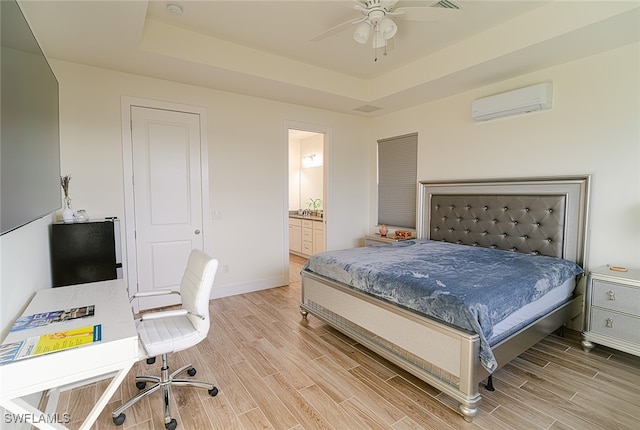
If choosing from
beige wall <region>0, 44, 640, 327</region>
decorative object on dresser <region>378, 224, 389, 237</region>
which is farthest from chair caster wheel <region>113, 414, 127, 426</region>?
decorative object on dresser <region>378, 224, 389, 237</region>

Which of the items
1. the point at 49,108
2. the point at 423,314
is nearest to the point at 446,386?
the point at 423,314

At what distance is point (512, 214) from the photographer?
11.1 feet

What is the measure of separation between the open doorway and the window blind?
4.07 feet

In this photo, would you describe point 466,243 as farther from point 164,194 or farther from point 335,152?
point 164,194

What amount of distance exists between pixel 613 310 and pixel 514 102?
2110 millimetres

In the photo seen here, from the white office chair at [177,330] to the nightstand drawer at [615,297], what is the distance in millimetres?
3023

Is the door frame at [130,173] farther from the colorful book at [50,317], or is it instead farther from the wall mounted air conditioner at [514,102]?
the wall mounted air conditioner at [514,102]

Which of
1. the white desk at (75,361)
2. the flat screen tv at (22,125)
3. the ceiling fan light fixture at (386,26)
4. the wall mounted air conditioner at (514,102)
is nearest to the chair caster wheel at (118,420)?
the white desk at (75,361)

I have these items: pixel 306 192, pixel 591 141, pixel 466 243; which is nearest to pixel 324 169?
pixel 466 243

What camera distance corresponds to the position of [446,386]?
1952 mm

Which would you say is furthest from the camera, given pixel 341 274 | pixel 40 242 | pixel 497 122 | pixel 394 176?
pixel 394 176

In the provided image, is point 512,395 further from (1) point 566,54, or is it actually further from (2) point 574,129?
(1) point 566,54

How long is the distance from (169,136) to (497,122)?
3796 millimetres

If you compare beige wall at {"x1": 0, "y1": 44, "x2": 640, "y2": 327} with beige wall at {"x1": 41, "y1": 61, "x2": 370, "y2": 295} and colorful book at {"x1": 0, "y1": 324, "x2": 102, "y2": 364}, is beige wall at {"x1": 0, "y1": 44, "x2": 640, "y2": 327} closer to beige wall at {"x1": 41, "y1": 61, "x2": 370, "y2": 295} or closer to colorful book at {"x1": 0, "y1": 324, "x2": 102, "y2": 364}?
beige wall at {"x1": 41, "y1": 61, "x2": 370, "y2": 295}
